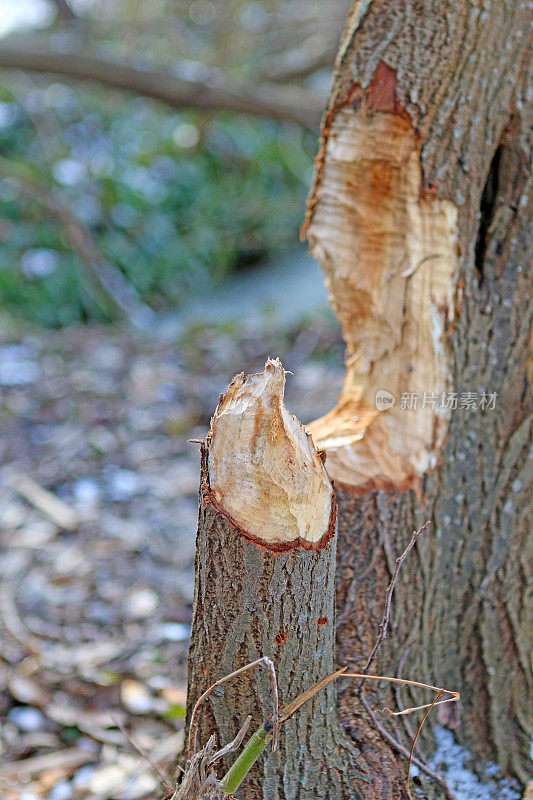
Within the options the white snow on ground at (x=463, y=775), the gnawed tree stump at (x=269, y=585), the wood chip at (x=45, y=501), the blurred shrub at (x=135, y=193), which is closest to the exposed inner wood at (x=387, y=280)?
the gnawed tree stump at (x=269, y=585)

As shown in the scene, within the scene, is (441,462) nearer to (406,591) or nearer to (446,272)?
(406,591)

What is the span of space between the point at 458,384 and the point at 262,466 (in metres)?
0.53

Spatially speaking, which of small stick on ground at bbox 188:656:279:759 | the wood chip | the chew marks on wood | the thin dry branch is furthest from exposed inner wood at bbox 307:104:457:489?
the thin dry branch

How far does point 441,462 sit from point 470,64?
70cm

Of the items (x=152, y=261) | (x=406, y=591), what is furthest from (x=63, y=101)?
(x=406, y=591)

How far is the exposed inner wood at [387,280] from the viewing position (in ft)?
4.12

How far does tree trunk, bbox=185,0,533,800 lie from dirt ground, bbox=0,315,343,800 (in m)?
0.49

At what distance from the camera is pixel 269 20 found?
6.02 m

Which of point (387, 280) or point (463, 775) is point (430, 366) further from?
point (463, 775)

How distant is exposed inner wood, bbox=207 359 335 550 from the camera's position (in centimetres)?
95

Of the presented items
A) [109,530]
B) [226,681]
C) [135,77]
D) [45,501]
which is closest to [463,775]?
[226,681]

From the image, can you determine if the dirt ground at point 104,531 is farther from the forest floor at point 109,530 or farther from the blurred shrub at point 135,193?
the blurred shrub at point 135,193

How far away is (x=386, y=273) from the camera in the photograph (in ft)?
4.33

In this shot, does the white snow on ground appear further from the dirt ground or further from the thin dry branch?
the thin dry branch
